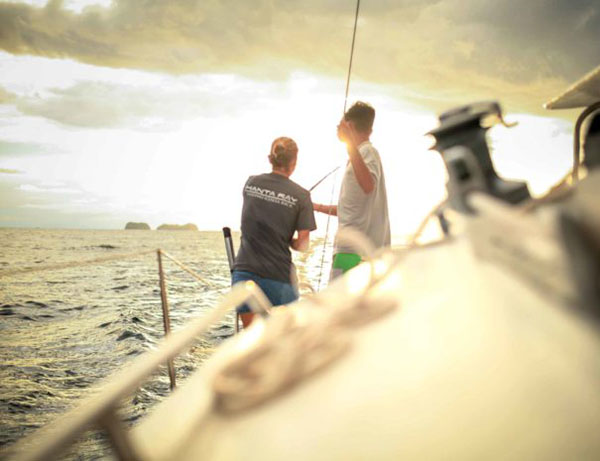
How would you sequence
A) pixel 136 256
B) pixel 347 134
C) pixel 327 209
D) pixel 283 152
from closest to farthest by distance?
pixel 347 134 < pixel 283 152 < pixel 327 209 < pixel 136 256

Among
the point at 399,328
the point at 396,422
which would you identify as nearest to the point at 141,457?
the point at 396,422

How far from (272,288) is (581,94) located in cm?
209

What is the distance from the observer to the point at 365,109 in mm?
2688

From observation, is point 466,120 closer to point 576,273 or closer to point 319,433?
point 576,273

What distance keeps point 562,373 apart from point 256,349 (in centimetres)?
56

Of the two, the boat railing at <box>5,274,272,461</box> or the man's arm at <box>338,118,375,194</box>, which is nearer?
the boat railing at <box>5,274,272,461</box>

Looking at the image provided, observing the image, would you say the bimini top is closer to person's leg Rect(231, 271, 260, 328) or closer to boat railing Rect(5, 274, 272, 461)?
boat railing Rect(5, 274, 272, 461)

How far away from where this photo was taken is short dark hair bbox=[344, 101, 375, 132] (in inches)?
106

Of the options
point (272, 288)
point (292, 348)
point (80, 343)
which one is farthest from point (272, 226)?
point (80, 343)

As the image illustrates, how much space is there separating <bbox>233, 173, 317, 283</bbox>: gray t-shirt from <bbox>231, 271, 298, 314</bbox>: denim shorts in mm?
32

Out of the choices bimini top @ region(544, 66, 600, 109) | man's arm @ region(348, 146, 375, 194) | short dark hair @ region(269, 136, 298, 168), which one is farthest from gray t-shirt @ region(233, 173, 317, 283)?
bimini top @ region(544, 66, 600, 109)

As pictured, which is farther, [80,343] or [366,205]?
[80,343]

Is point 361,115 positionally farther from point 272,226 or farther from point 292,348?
point 292,348

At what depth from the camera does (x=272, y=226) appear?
8.96 ft
